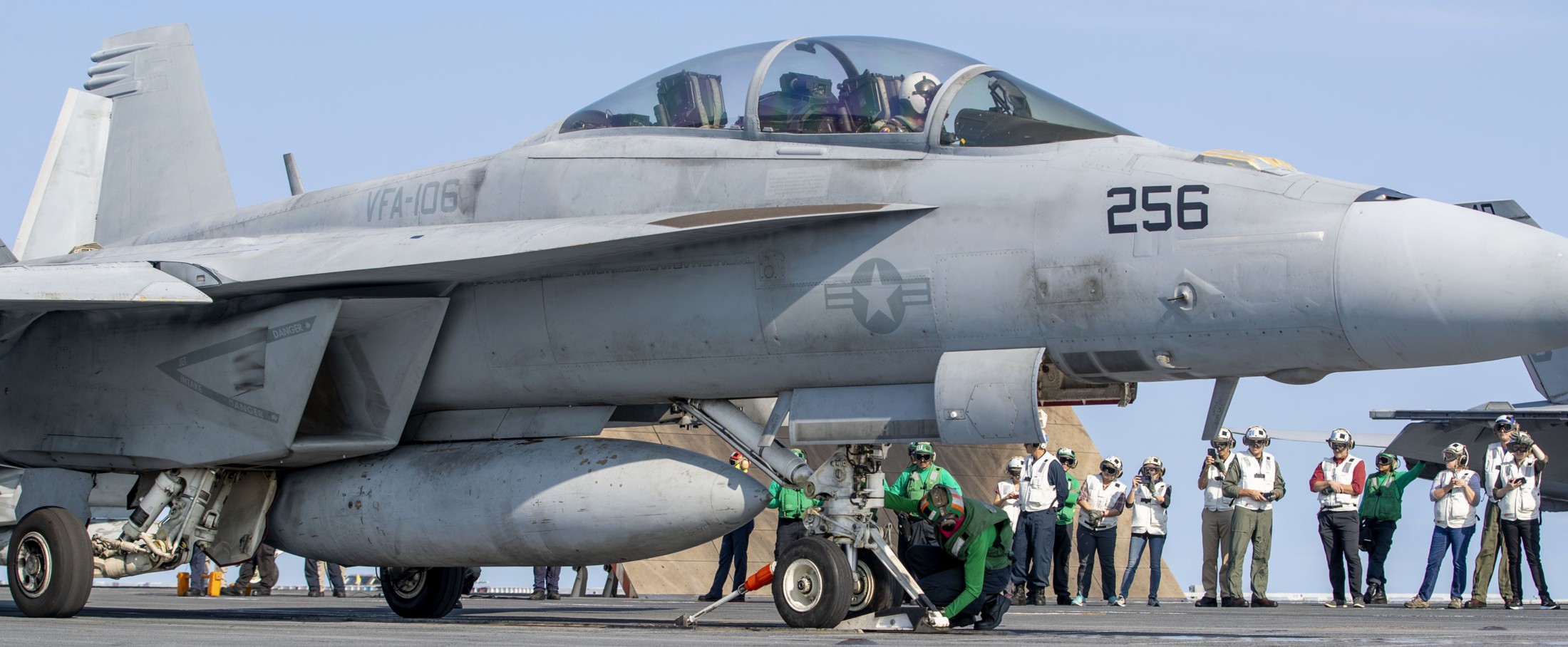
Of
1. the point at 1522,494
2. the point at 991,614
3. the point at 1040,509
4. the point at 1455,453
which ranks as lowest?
the point at 991,614

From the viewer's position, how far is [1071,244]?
24.8 feet

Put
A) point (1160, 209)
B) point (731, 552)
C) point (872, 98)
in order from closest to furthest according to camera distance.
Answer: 1. point (1160, 209)
2. point (872, 98)
3. point (731, 552)

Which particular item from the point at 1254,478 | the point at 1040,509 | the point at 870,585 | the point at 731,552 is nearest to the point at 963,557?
the point at 870,585

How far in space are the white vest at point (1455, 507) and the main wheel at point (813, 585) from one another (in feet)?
24.9

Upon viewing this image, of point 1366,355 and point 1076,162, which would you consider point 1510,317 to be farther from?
point 1076,162

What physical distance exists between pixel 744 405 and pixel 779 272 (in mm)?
1837

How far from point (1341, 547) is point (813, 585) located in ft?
25.0

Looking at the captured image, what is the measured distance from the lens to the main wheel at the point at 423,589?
35.3ft

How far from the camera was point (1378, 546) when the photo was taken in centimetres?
1442

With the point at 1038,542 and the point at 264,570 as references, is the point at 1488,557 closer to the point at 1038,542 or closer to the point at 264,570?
the point at 1038,542

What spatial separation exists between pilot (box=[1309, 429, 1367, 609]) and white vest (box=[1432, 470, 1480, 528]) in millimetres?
679

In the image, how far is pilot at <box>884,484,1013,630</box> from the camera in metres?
8.66

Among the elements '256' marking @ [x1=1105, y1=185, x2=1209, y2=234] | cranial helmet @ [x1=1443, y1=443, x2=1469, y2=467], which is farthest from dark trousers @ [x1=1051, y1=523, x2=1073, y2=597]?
'256' marking @ [x1=1105, y1=185, x2=1209, y2=234]

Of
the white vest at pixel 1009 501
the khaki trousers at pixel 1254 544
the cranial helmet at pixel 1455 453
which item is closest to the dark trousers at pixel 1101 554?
the white vest at pixel 1009 501
